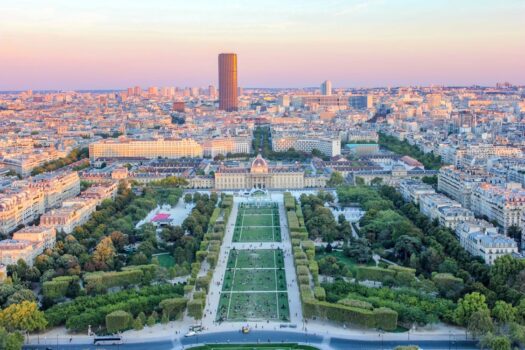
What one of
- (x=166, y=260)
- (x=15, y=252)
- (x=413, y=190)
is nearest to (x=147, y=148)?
(x=413, y=190)

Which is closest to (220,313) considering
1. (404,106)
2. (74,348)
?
(74,348)

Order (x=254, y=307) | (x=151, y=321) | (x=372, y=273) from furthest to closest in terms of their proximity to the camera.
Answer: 1. (x=372, y=273)
2. (x=254, y=307)
3. (x=151, y=321)

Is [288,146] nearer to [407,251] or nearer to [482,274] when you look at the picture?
[407,251]

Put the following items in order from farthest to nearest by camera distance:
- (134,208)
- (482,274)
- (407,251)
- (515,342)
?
(134,208)
(407,251)
(482,274)
(515,342)

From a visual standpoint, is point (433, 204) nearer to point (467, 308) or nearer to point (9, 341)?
point (467, 308)

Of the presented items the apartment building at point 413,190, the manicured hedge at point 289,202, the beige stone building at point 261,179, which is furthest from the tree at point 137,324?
the beige stone building at point 261,179

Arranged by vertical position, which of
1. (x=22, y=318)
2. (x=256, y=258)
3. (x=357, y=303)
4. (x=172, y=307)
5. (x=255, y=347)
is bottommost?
(x=255, y=347)
